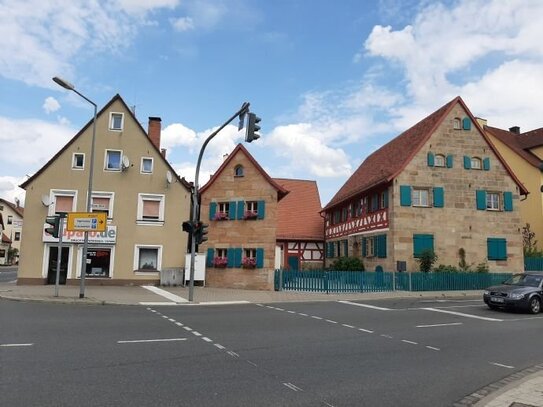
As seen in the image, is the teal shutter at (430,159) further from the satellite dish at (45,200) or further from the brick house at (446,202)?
the satellite dish at (45,200)

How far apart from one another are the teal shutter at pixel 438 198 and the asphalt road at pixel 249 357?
50.4 feet

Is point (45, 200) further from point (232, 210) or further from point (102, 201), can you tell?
point (232, 210)

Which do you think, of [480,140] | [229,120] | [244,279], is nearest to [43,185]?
[244,279]

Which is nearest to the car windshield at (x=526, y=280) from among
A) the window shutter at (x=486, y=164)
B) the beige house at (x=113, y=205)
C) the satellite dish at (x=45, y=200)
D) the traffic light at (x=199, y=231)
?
the traffic light at (x=199, y=231)

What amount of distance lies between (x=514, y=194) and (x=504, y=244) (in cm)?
377

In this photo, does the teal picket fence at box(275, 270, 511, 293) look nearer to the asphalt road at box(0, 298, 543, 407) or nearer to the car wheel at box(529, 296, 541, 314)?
the car wheel at box(529, 296, 541, 314)

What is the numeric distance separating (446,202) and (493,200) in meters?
4.06

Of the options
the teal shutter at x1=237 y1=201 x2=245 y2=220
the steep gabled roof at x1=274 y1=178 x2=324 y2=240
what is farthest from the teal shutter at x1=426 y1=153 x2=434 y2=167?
the steep gabled roof at x1=274 y1=178 x2=324 y2=240

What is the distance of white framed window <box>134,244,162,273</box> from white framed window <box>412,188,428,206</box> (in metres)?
16.5

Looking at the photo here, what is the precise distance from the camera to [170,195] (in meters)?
27.6

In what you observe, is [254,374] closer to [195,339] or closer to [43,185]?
[195,339]

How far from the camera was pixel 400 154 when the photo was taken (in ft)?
107

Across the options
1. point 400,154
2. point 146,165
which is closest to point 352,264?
point 400,154

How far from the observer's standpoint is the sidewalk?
622 cm
